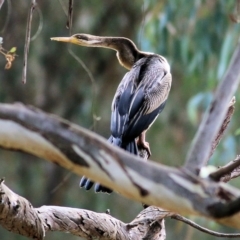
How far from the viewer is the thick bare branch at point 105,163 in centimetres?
103

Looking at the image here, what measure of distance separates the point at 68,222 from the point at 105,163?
0.81m

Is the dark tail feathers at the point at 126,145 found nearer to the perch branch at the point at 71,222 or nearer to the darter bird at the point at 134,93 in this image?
the darter bird at the point at 134,93

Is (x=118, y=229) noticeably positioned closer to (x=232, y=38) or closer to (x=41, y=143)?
(x=41, y=143)

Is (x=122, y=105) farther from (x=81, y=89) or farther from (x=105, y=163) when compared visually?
(x=81, y=89)

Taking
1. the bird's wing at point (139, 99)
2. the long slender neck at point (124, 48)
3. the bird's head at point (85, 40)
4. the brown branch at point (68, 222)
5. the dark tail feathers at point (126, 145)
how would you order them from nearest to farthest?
the brown branch at point (68, 222)
the dark tail feathers at point (126, 145)
the bird's wing at point (139, 99)
the bird's head at point (85, 40)
the long slender neck at point (124, 48)

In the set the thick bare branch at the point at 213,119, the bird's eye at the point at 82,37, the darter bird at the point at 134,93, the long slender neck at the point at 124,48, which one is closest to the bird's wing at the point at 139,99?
the darter bird at the point at 134,93

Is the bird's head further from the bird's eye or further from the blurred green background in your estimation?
the blurred green background

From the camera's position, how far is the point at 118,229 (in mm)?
1928

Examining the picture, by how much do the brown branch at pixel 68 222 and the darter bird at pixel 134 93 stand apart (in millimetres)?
427

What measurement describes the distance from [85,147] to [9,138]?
12cm

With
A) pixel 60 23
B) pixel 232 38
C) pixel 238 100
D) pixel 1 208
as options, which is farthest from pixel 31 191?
pixel 1 208

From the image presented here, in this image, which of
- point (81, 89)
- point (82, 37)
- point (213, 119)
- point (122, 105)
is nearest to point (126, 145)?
point (122, 105)

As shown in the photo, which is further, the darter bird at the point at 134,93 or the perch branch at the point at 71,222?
the darter bird at the point at 134,93

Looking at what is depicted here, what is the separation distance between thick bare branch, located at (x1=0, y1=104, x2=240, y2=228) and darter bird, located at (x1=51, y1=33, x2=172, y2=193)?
1358mm
